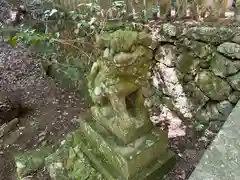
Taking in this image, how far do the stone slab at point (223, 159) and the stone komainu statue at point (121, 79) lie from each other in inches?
24.5

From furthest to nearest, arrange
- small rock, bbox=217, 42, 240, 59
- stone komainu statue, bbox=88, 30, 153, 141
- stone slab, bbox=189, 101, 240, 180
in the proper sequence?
small rock, bbox=217, 42, 240, 59 < stone komainu statue, bbox=88, 30, 153, 141 < stone slab, bbox=189, 101, 240, 180

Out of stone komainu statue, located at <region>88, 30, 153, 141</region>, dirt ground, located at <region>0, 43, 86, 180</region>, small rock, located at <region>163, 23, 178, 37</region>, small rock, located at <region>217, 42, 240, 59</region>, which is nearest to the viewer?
stone komainu statue, located at <region>88, 30, 153, 141</region>

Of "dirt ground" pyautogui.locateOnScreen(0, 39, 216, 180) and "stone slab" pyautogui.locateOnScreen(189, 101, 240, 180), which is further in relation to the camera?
"dirt ground" pyautogui.locateOnScreen(0, 39, 216, 180)

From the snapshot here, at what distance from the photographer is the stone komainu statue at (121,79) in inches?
61.1

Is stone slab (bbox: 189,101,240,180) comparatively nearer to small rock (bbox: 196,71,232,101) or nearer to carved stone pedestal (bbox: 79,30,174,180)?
carved stone pedestal (bbox: 79,30,174,180)

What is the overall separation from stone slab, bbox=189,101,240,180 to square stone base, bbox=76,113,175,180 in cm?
76

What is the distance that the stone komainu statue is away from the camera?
1.55m

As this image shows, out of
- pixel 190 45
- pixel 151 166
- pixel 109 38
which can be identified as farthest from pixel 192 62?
pixel 109 38

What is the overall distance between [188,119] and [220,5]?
112cm

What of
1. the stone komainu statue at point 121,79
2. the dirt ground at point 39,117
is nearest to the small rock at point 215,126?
the dirt ground at point 39,117

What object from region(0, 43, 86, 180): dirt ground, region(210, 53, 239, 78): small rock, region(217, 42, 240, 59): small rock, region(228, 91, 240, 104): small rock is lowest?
region(0, 43, 86, 180): dirt ground

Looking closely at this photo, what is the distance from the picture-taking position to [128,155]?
181 cm

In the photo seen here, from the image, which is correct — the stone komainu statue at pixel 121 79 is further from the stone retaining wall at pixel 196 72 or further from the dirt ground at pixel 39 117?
the stone retaining wall at pixel 196 72

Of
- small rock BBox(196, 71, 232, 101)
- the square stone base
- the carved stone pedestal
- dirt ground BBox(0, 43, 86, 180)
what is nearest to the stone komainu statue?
the carved stone pedestal
